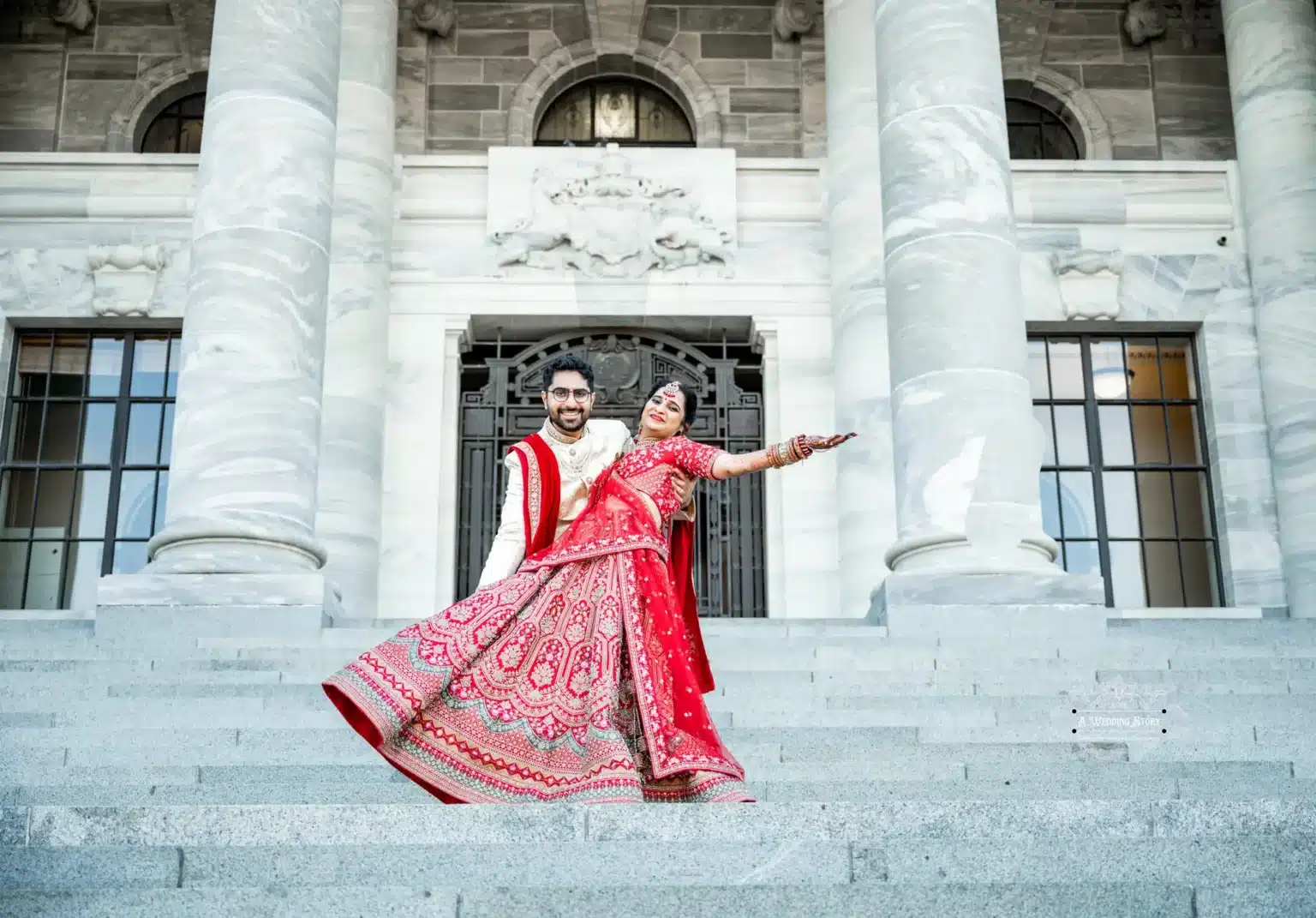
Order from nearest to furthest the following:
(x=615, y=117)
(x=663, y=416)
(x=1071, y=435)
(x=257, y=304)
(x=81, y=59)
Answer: (x=663, y=416) → (x=257, y=304) → (x=1071, y=435) → (x=81, y=59) → (x=615, y=117)

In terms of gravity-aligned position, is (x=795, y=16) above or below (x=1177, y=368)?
above

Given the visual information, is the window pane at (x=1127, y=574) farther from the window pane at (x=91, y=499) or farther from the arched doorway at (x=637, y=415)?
the window pane at (x=91, y=499)

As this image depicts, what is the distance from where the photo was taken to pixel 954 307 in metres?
13.4

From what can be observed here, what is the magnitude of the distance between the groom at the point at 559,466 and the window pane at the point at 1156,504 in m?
10.7

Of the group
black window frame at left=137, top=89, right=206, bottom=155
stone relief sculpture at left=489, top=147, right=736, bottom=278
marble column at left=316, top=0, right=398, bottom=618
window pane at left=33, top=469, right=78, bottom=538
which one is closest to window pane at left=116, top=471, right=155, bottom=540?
window pane at left=33, top=469, right=78, bottom=538

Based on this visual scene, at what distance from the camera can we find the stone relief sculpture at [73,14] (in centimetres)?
1911

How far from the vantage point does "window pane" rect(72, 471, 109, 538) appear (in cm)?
1761

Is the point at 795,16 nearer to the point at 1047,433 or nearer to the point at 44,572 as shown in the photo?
the point at 1047,433

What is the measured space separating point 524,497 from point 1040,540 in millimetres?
5997

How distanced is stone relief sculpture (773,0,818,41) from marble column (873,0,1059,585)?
14.8 feet

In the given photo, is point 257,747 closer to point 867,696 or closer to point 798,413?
point 867,696

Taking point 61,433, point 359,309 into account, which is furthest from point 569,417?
point 61,433

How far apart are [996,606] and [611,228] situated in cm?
666

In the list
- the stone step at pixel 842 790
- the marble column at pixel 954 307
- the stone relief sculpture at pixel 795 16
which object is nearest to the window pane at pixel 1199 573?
the marble column at pixel 954 307
